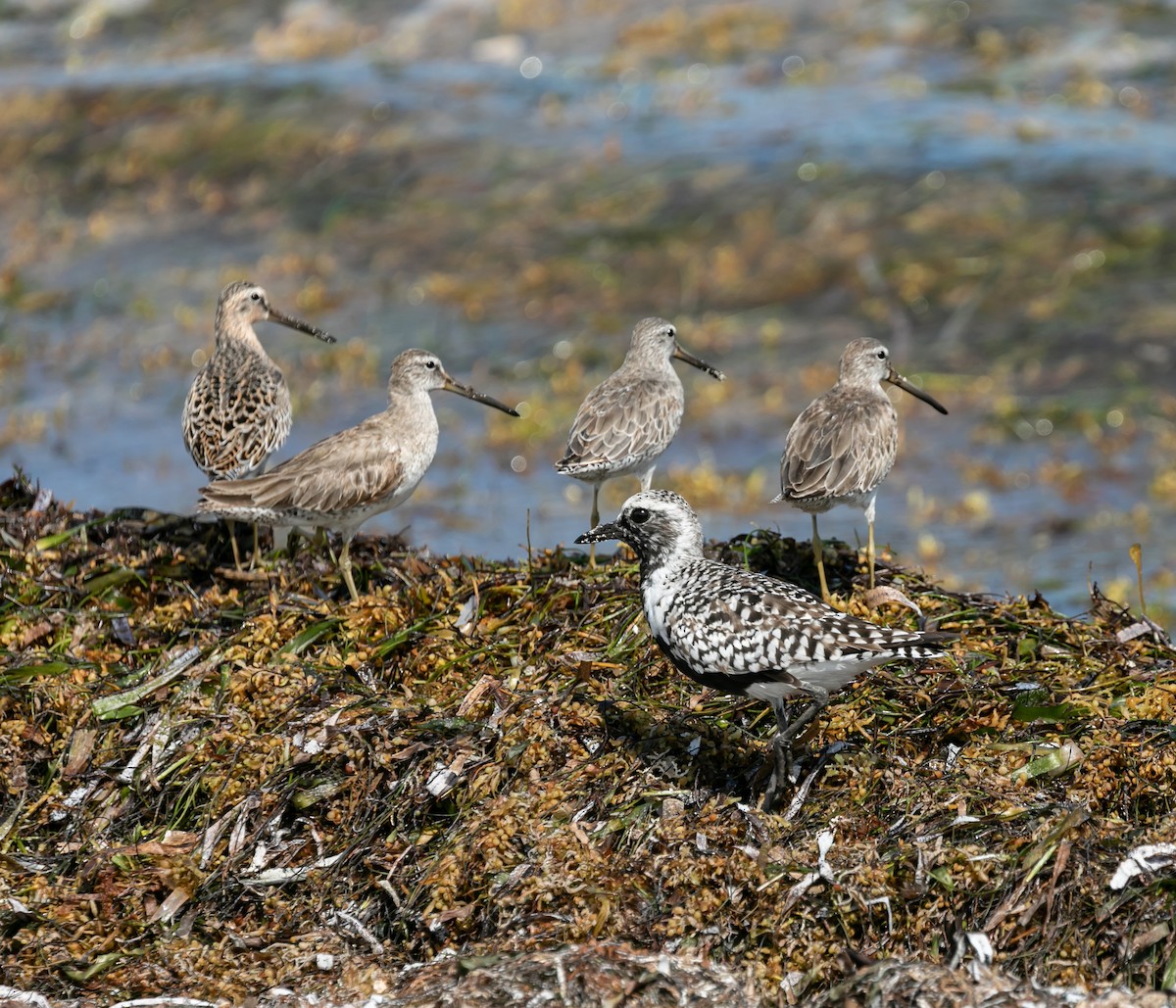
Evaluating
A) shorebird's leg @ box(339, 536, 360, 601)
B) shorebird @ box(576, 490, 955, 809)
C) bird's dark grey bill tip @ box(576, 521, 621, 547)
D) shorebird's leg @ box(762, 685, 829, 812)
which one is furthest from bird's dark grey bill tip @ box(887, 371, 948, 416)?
shorebird's leg @ box(762, 685, 829, 812)

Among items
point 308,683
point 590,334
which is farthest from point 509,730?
point 590,334

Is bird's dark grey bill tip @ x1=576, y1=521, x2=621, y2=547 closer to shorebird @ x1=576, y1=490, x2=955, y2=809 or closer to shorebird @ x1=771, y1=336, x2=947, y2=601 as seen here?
Answer: shorebird @ x1=576, y1=490, x2=955, y2=809

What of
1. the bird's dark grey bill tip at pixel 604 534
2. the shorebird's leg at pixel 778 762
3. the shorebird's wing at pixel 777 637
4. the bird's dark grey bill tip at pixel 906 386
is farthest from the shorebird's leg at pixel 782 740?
the bird's dark grey bill tip at pixel 906 386

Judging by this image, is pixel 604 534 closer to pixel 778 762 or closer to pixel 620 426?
pixel 778 762

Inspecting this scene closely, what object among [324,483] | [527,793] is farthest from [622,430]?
[527,793]

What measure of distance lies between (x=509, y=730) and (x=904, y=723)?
5.51ft

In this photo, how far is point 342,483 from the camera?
8.77 meters

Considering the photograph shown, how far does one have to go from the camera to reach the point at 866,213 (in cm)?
1736

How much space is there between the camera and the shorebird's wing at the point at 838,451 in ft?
28.2

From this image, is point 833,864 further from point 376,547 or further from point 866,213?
point 866,213

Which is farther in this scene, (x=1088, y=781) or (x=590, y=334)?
(x=590, y=334)

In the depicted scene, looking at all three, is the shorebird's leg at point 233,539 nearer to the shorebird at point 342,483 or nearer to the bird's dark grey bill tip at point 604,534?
the shorebird at point 342,483

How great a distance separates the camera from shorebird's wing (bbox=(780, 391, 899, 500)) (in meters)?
8.59

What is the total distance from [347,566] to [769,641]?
2765 mm
